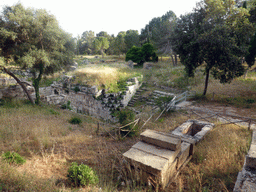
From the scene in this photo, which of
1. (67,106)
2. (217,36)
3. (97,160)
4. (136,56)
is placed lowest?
(67,106)

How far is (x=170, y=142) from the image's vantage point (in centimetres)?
452

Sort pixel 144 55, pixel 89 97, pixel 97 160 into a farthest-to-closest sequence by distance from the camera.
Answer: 1. pixel 144 55
2. pixel 89 97
3. pixel 97 160

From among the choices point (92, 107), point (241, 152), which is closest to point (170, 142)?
point (241, 152)

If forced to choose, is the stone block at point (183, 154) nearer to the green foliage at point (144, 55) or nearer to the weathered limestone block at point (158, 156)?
the weathered limestone block at point (158, 156)

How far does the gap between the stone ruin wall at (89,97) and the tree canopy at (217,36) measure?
6572mm

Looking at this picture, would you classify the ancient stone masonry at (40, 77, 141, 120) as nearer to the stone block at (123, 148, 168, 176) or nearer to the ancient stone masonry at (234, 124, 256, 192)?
the stone block at (123, 148, 168, 176)

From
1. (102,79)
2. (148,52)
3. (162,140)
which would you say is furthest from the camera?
(148,52)

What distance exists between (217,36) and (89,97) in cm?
1193

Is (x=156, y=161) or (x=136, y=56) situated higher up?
(x=136, y=56)

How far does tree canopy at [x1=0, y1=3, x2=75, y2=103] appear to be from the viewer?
11.4m

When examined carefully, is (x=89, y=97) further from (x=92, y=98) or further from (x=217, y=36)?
(x=217, y=36)

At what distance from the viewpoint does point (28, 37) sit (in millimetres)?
12219

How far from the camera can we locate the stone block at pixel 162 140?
4516mm

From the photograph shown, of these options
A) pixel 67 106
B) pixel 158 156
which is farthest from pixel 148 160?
pixel 67 106
